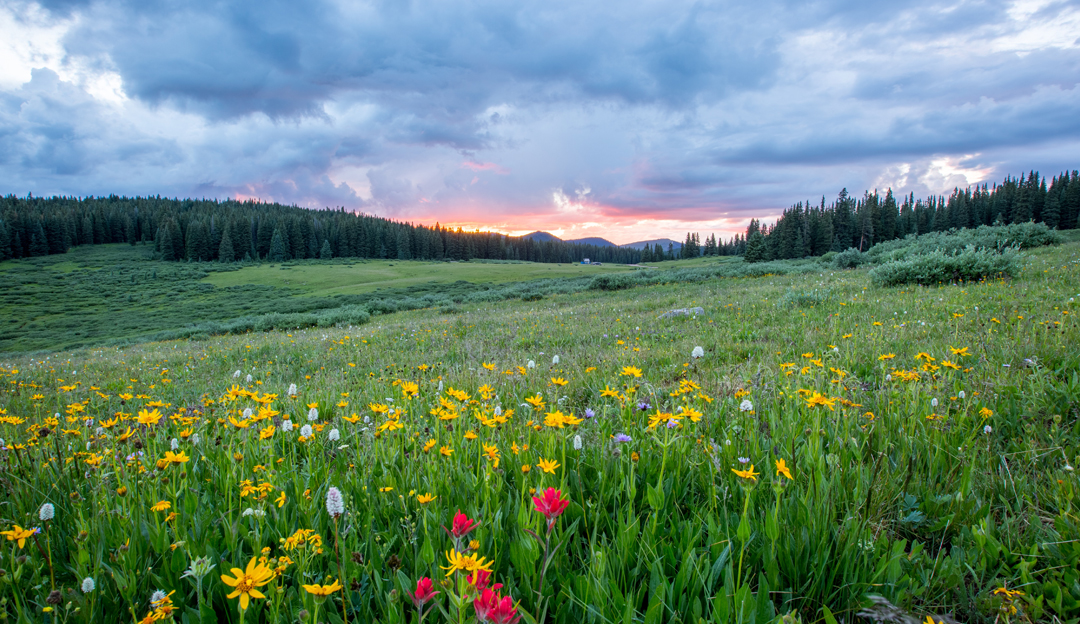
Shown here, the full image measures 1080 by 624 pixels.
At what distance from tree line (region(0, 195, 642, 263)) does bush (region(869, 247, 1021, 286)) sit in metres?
111

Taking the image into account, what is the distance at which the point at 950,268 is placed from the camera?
1132 centimetres

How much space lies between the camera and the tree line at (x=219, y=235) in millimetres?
93875

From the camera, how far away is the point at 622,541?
5.34 ft

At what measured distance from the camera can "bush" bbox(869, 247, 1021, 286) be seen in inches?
418

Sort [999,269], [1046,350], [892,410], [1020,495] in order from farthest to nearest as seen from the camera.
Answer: [999,269] → [1046,350] → [892,410] → [1020,495]

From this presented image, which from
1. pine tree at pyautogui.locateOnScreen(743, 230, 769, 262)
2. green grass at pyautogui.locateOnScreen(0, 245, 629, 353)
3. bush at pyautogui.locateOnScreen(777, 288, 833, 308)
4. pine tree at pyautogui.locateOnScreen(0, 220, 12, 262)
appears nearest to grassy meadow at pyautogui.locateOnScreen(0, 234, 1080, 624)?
bush at pyautogui.locateOnScreen(777, 288, 833, 308)

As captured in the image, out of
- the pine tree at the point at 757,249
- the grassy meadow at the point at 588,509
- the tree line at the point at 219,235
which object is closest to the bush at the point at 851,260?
the grassy meadow at the point at 588,509

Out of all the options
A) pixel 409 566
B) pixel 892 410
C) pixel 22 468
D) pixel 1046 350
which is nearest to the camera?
pixel 409 566

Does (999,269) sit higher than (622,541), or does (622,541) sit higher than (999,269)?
(999,269)

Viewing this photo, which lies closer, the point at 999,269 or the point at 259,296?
the point at 999,269

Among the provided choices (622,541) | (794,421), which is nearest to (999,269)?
(794,421)

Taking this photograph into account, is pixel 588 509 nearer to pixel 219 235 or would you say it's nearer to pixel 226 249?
pixel 226 249

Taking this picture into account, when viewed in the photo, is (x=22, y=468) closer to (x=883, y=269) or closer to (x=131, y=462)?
(x=131, y=462)

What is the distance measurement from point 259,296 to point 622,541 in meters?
62.8
